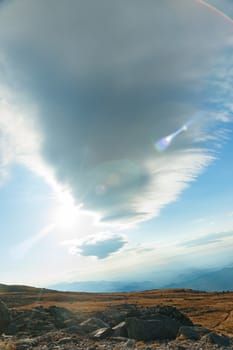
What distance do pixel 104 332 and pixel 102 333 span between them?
0.39 metres

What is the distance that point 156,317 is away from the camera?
47.2 m

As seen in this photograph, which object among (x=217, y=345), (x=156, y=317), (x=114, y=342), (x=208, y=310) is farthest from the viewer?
(x=208, y=310)

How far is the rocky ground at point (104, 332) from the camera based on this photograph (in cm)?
3531

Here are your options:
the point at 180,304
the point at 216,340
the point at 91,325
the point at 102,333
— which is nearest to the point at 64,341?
the point at 102,333

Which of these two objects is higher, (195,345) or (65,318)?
(65,318)

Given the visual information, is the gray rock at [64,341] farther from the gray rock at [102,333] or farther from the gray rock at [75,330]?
the gray rock at [75,330]

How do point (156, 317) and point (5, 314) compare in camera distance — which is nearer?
point (156, 317)

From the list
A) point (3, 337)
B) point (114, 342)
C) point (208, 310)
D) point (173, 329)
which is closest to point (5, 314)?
point (3, 337)

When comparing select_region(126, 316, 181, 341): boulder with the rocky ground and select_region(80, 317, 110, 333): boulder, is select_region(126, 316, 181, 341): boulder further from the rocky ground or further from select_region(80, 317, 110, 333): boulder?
select_region(80, 317, 110, 333): boulder

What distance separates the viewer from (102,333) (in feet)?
133

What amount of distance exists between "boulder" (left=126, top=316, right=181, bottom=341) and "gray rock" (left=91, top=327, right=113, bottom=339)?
253 cm

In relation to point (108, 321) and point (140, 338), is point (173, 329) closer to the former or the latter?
point (140, 338)

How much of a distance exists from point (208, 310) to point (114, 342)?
81.9m

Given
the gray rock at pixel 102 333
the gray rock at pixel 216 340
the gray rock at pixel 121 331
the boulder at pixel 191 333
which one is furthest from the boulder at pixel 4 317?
the gray rock at pixel 216 340
